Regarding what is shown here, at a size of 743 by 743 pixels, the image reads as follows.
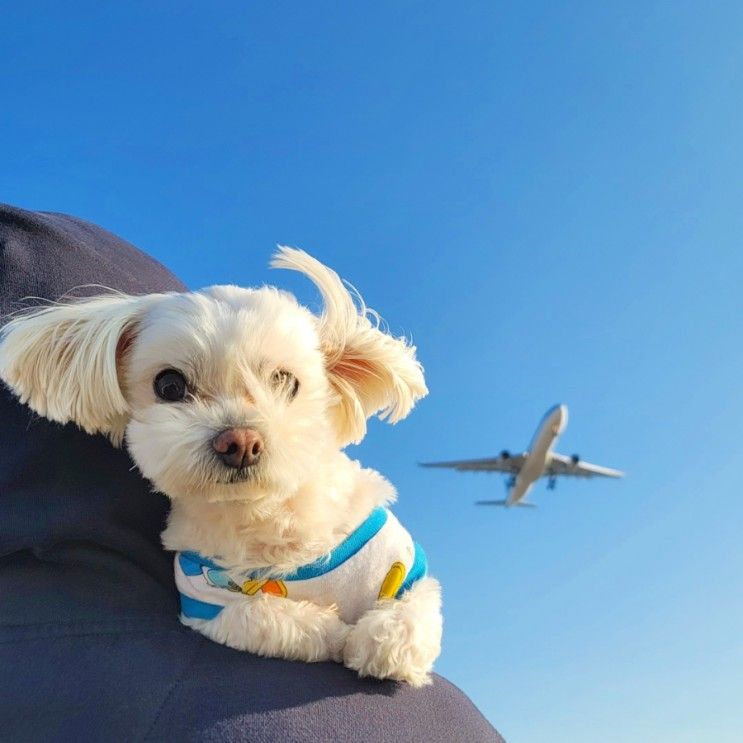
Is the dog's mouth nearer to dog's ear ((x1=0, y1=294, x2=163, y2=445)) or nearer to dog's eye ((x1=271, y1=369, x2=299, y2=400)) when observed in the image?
dog's eye ((x1=271, y1=369, x2=299, y2=400))

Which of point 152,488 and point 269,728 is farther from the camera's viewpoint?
point 152,488

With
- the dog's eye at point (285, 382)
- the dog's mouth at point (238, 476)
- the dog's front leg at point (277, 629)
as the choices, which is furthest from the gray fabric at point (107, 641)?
the dog's eye at point (285, 382)

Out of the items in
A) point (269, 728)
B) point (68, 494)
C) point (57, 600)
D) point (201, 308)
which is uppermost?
point (201, 308)

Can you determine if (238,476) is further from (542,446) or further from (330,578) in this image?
(542,446)

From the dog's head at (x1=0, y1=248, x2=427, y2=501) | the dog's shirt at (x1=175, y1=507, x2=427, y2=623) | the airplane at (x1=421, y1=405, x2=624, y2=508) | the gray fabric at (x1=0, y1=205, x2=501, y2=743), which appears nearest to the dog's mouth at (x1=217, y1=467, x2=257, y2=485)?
the dog's head at (x1=0, y1=248, x2=427, y2=501)

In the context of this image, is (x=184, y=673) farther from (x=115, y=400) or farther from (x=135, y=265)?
(x=135, y=265)

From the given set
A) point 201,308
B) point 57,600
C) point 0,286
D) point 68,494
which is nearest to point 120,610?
point 57,600
